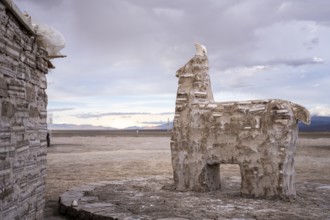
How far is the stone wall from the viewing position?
4.57 meters

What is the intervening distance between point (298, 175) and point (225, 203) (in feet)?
22.1

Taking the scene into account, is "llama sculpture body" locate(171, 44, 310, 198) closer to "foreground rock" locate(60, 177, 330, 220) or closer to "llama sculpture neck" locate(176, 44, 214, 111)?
"llama sculpture neck" locate(176, 44, 214, 111)

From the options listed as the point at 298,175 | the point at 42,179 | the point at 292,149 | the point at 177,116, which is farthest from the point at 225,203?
the point at 298,175

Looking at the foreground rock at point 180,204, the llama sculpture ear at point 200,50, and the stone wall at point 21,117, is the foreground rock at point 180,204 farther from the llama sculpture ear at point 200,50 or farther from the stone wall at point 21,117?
the llama sculpture ear at point 200,50

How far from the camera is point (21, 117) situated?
529 cm

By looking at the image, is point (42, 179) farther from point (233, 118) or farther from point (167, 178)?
point (167, 178)

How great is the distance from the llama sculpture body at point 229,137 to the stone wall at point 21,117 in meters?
3.27

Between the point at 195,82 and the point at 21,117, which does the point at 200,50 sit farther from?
the point at 21,117

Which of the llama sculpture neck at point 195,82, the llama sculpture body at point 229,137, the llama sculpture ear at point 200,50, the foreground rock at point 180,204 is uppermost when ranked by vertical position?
the llama sculpture ear at point 200,50

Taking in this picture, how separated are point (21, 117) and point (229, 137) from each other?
439 cm

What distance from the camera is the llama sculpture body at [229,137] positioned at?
7.74 metres

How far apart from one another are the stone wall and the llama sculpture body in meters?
3.27

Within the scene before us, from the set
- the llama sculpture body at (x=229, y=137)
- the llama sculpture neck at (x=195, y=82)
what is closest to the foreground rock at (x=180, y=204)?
the llama sculpture body at (x=229, y=137)

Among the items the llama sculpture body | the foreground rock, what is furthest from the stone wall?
the llama sculpture body
